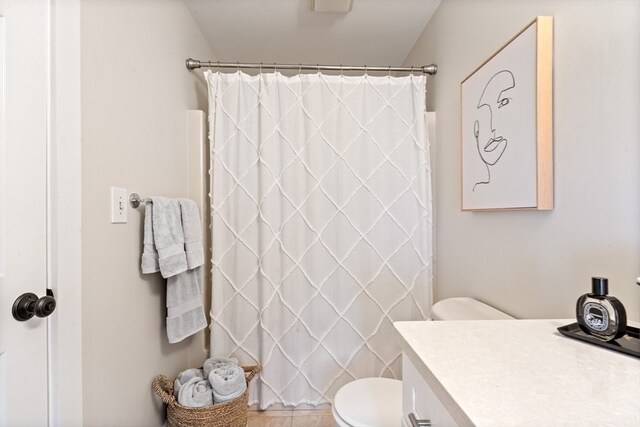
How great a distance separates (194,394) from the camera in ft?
3.93

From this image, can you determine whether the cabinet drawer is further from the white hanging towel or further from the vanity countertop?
the white hanging towel

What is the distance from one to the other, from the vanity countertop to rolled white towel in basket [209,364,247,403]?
0.94 m

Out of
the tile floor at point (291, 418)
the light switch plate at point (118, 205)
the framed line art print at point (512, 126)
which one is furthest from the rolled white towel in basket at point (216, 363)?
the framed line art print at point (512, 126)

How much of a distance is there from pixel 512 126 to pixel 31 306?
1.48m

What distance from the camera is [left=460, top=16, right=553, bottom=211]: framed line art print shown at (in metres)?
0.80

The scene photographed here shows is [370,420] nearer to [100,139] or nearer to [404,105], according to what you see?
[100,139]

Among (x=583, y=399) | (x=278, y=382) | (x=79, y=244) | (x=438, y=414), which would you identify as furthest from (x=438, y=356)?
(x=278, y=382)

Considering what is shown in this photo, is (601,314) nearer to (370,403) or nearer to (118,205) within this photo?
(370,403)

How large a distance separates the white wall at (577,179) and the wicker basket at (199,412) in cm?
118

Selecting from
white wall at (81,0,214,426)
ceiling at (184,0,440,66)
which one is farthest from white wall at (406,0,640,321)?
white wall at (81,0,214,426)

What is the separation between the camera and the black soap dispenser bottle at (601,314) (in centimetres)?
54

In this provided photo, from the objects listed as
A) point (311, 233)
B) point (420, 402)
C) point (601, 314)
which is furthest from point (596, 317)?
point (311, 233)

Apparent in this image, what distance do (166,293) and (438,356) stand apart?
4.07 feet

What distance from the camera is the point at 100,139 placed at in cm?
93
